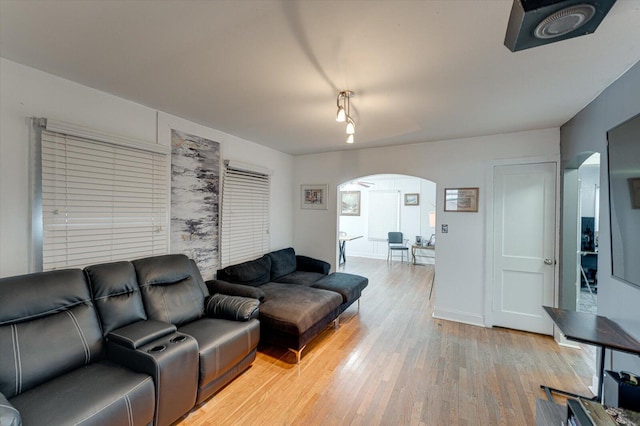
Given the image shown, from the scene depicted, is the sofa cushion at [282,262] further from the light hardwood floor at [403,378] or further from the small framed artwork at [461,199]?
the small framed artwork at [461,199]

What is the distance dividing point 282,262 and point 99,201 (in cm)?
251

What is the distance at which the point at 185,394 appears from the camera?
184 cm

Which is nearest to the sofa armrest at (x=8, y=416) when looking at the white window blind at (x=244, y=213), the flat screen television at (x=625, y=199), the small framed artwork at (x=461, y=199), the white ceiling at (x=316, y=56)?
the white ceiling at (x=316, y=56)

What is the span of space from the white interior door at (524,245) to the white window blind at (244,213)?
333cm

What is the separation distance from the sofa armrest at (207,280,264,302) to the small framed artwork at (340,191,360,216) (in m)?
5.83

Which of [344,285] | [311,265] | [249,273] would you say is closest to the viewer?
[249,273]

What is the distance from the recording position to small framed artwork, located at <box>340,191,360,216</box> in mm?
8562

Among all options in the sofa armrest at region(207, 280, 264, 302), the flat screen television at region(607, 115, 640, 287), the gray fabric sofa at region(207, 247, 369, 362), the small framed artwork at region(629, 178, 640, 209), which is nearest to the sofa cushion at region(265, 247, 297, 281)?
the gray fabric sofa at region(207, 247, 369, 362)

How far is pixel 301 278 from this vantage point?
404cm

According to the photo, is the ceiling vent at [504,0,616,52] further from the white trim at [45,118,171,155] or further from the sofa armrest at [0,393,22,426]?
the white trim at [45,118,171,155]

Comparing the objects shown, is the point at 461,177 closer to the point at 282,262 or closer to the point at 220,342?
the point at 282,262

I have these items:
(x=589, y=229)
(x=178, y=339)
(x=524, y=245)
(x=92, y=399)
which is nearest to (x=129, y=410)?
(x=92, y=399)

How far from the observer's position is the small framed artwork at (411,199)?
24.9ft

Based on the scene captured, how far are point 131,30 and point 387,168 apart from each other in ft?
11.3
